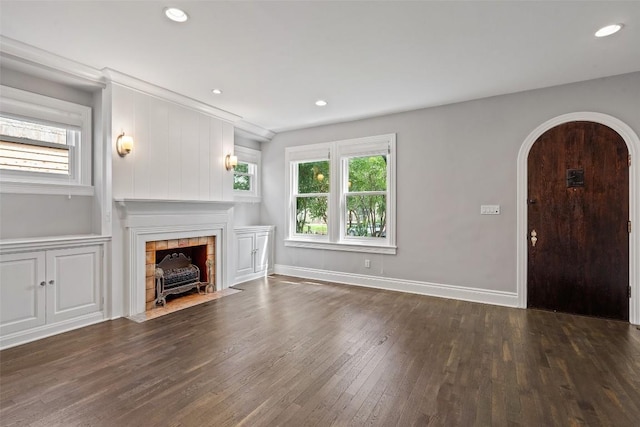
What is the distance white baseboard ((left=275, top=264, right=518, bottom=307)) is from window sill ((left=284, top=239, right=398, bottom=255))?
0.41m

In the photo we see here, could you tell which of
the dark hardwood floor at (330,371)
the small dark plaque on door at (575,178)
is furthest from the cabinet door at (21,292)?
the small dark plaque on door at (575,178)

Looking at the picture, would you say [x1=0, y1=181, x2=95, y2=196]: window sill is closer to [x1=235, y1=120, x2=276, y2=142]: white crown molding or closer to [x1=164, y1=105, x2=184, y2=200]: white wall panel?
[x1=164, y1=105, x2=184, y2=200]: white wall panel

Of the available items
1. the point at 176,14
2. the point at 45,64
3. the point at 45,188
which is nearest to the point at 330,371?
the point at 176,14

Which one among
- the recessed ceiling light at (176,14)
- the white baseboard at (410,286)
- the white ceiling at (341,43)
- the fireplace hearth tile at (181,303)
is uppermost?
the white ceiling at (341,43)

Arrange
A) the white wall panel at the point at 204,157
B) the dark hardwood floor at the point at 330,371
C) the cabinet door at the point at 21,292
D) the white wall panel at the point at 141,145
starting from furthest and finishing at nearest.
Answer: the white wall panel at the point at 204,157 < the white wall panel at the point at 141,145 < the cabinet door at the point at 21,292 < the dark hardwood floor at the point at 330,371

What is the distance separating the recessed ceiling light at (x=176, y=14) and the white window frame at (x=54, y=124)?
78.2 inches

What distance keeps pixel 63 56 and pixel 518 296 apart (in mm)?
5766

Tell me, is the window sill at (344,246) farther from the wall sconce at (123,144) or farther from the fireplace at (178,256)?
the wall sconce at (123,144)

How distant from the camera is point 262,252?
5.69 metres

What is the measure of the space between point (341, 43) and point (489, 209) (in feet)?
9.40

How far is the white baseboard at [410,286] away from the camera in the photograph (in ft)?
13.3

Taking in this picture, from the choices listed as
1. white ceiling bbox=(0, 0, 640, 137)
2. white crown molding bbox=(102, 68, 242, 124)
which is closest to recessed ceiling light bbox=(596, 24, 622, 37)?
white ceiling bbox=(0, 0, 640, 137)

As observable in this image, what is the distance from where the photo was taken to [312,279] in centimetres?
547

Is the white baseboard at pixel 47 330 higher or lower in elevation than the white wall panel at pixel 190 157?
lower
